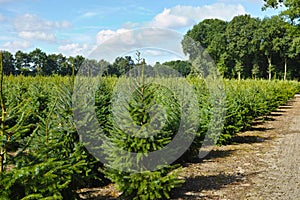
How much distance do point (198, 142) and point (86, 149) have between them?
2.92 meters

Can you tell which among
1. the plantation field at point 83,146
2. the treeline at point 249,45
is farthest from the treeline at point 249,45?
the plantation field at point 83,146

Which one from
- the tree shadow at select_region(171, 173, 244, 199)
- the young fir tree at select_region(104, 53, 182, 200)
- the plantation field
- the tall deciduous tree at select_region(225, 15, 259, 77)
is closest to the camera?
the plantation field

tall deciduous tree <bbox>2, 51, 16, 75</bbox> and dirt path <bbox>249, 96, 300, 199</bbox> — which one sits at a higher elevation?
tall deciduous tree <bbox>2, 51, 16, 75</bbox>

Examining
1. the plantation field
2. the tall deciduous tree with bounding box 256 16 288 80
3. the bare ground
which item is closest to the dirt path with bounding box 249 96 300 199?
the bare ground

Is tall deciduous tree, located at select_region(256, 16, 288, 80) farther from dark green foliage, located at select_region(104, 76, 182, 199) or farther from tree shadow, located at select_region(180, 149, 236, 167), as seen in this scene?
dark green foliage, located at select_region(104, 76, 182, 199)

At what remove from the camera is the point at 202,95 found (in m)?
8.88

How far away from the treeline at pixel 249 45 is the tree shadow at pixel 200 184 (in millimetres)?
38679

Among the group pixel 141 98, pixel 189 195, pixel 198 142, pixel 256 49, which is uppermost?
pixel 256 49

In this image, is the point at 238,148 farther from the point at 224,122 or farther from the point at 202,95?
the point at 202,95

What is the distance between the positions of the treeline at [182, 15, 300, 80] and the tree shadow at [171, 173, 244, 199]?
3868cm

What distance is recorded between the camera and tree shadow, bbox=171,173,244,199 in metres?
4.74

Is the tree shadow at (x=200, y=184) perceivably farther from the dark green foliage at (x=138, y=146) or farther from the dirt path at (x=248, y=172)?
the dark green foliage at (x=138, y=146)

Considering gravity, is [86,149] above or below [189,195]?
above

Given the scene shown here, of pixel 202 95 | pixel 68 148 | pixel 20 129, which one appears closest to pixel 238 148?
pixel 202 95
